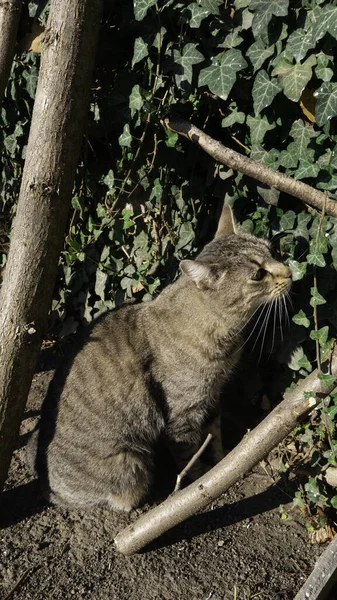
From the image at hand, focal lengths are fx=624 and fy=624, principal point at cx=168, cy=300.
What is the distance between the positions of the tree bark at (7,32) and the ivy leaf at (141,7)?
0.81m

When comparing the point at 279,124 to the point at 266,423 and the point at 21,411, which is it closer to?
the point at 266,423

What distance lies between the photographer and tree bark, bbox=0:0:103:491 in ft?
10.2

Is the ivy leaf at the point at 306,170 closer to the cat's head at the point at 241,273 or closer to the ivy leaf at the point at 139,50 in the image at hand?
the cat's head at the point at 241,273

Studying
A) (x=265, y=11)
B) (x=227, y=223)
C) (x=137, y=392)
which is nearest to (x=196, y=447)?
(x=137, y=392)

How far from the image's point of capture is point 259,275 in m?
3.28

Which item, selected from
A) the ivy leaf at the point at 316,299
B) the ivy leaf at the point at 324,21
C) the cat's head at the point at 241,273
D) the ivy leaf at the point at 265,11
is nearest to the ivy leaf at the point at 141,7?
the ivy leaf at the point at 265,11

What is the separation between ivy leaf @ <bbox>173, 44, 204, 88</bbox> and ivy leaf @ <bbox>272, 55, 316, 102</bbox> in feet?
1.38

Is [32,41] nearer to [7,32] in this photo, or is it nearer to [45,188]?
[7,32]

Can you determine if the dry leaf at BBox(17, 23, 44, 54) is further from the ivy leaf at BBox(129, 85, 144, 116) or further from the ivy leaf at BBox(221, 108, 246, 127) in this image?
the ivy leaf at BBox(221, 108, 246, 127)

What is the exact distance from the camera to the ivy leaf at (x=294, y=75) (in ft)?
9.19

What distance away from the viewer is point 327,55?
2.75 m

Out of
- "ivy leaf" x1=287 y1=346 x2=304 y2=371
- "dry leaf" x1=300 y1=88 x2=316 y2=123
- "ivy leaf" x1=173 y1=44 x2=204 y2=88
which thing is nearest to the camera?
"dry leaf" x1=300 y1=88 x2=316 y2=123

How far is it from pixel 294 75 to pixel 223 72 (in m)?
0.37

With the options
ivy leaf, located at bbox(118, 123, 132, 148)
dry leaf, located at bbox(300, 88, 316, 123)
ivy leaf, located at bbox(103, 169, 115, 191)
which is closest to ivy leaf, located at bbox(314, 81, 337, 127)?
dry leaf, located at bbox(300, 88, 316, 123)
